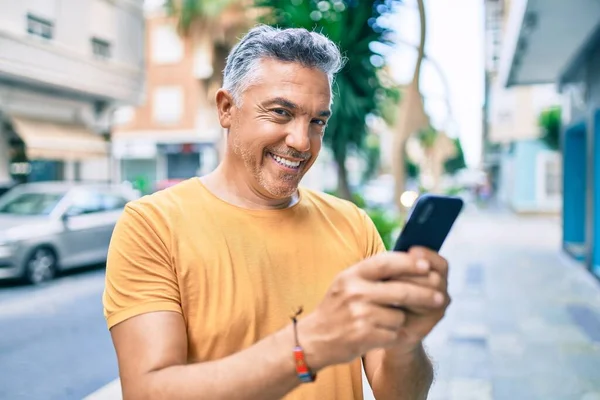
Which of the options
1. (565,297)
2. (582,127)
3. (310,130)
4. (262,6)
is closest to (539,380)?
(565,297)

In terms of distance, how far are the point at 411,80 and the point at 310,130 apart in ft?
19.1

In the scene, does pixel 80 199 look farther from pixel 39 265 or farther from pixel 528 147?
pixel 528 147

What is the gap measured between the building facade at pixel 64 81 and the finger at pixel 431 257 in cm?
184

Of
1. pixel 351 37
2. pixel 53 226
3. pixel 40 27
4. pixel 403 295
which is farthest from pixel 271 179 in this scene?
pixel 351 37

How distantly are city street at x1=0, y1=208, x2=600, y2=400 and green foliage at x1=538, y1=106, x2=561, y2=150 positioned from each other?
40.4 feet

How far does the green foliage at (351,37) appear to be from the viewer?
6.11 metres

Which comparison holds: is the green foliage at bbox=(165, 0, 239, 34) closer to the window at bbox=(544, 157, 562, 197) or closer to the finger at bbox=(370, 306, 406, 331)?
the finger at bbox=(370, 306, 406, 331)

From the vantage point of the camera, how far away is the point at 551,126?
19.4 m

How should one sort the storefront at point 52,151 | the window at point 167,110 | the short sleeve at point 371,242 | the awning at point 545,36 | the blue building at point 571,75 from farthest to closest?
the window at point 167,110
the blue building at point 571,75
the awning at point 545,36
the storefront at point 52,151
the short sleeve at point 371,242

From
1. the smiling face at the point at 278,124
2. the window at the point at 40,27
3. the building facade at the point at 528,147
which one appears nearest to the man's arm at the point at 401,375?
the smiling face at the point at 278,124

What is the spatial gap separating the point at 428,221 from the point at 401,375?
452 millimetres

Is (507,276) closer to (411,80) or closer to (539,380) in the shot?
(411,80)

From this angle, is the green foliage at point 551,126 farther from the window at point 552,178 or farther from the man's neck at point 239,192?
the man's neck at point 239,192

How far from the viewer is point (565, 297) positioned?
7.37m
